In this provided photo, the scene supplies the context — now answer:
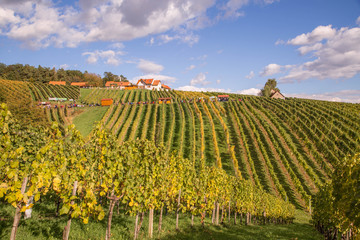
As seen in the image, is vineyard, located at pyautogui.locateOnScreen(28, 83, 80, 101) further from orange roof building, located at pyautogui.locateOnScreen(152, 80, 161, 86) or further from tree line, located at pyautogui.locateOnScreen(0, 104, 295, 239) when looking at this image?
tree line, located at pyautogui.locateOnScreen(0, 104, 295, 239)

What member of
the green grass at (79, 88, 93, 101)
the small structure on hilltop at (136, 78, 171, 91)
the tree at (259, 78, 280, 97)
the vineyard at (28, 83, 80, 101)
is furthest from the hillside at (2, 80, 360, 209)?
the small structure on hilltop at (136, 78, 171, 91)

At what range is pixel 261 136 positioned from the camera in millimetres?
53969

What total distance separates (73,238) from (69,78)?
16835 centimetres

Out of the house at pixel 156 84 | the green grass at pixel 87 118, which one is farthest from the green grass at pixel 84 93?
the house at pixel 156 84

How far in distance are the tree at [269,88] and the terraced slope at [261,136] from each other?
134 feet

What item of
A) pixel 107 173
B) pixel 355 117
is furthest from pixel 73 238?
pixel 355 117

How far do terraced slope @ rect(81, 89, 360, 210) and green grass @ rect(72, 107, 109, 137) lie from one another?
147 inches

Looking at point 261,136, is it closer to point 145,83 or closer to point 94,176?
point 94,176

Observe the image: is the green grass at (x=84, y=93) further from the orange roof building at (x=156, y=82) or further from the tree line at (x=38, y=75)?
the orange roof building at (x=156, y=82)

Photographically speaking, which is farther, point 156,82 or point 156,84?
point 156,82

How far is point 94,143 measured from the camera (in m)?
8.50

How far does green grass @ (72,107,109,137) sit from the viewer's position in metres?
55.1

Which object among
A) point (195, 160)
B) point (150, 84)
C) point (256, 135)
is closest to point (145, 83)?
point (150, 84)

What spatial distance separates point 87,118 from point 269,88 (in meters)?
97.4
